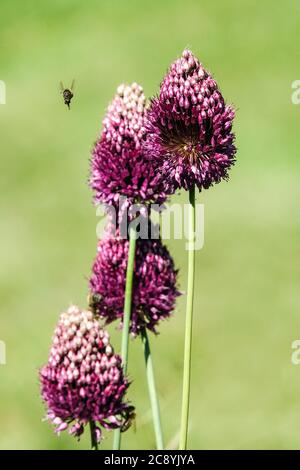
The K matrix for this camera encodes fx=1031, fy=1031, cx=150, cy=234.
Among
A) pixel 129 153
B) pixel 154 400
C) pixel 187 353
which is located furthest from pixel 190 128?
pixel 154 400

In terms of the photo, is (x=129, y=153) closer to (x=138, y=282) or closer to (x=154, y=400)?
(x=138, y=282)

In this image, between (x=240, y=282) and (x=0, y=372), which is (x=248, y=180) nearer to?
(x=240, y=282)

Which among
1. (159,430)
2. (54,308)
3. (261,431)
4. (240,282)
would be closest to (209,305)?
(240,282)

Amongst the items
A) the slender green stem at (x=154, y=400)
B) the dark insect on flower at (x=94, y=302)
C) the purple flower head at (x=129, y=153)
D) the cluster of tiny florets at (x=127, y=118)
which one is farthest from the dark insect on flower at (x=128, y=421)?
the cluster of tiny florets at (x=127, y=118)

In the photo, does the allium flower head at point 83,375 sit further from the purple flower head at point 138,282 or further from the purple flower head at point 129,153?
the purple flower head at point 129,153

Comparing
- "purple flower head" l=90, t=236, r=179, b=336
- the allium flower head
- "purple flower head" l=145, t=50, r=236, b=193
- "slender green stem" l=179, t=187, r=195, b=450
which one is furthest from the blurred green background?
"purple flower head" l=145, t=50, r=236, b=193
